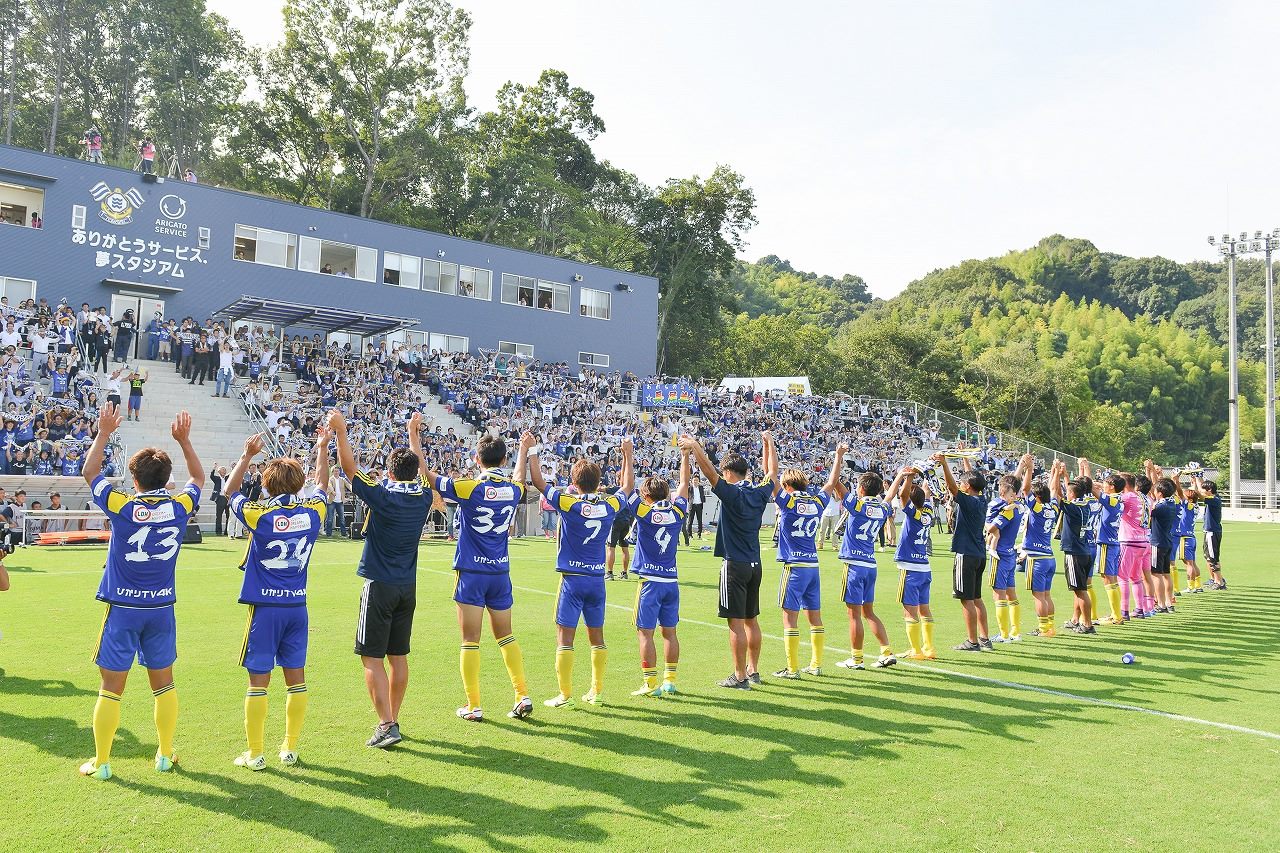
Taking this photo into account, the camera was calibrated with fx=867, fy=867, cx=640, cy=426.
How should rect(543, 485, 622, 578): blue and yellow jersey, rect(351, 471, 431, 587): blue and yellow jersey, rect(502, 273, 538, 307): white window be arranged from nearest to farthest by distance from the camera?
rect(351, 471, 431, 587): blue and yellow jersey → rect(543, 485, 622, 578): blue and yellow jersey → rect(502, 273, 538, 307): white window

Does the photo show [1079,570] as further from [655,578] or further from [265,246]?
[265,246]

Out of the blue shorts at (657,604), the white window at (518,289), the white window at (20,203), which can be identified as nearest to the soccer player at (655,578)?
the blue shorts at (657,604)

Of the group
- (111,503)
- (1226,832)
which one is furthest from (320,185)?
A: (1226,832)

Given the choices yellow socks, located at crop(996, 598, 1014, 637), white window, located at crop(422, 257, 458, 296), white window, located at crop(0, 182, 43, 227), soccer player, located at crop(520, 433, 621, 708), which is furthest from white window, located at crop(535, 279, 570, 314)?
soccer player, located at crop(520, 433, 621, 708)

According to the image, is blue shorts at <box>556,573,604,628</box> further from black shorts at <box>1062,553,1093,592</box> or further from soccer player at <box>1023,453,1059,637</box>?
black shorts at <box>1062,553,1093,592</box>

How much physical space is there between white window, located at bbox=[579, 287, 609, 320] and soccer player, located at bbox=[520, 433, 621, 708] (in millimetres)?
35715

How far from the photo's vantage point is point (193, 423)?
2577 cm

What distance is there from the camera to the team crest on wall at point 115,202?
2900 centimetres

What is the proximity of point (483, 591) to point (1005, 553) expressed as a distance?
7338 millimetres

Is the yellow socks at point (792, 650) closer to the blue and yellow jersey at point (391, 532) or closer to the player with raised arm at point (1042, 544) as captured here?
the blue and yellow jersey at point (391, 532)

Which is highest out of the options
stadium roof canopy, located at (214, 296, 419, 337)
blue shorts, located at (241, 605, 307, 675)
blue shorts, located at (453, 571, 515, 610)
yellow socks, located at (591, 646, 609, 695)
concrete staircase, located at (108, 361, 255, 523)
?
stadium roof canopy, located at (214, 296, 419, 337)

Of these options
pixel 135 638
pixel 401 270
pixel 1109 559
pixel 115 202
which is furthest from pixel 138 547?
pixel 401 270

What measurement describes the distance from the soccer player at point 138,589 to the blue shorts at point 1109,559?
41.4ft

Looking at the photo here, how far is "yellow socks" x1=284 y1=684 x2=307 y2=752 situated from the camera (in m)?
5.84
